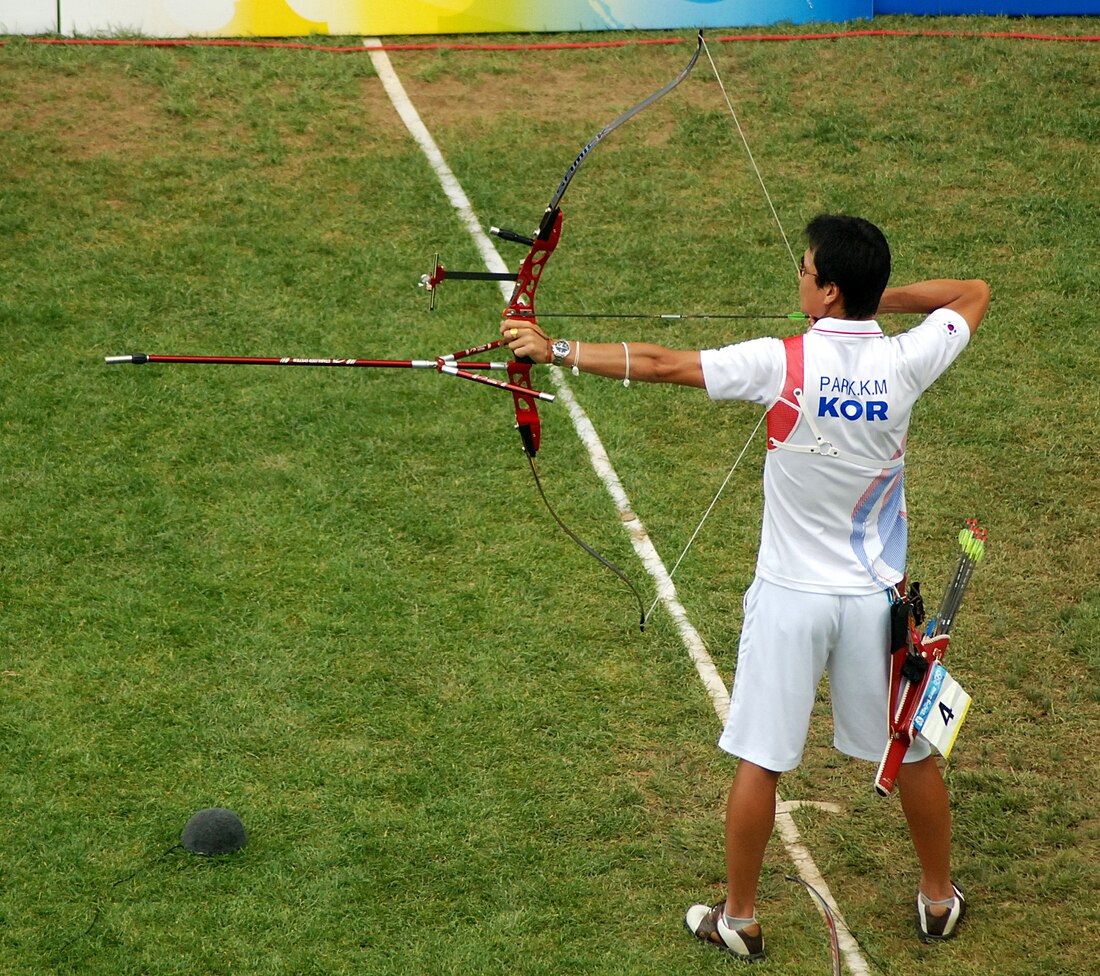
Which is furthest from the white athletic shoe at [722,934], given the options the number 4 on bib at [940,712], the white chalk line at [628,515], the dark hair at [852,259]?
the dark hair at [852,259]

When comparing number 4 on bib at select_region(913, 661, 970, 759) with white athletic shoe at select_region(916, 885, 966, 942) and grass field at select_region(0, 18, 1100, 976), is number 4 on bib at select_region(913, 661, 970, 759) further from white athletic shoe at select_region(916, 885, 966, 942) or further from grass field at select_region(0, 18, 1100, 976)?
grass field at select_region(0, 18, 1100, 976)

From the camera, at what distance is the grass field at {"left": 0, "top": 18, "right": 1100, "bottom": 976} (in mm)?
4488

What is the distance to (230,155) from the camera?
9180 millimetres

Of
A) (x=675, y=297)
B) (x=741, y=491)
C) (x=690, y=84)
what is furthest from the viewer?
(x=690, y=84)

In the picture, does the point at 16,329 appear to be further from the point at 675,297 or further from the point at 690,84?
the point at 690,84

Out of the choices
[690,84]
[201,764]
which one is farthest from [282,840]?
[690,84]

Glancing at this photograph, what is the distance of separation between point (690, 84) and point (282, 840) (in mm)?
6943

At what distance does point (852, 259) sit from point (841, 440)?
0.48 meters

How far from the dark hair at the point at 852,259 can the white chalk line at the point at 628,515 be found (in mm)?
1891

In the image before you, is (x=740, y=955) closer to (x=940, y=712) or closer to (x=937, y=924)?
(x=937, y=924)

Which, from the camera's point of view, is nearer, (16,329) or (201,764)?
(201,764)

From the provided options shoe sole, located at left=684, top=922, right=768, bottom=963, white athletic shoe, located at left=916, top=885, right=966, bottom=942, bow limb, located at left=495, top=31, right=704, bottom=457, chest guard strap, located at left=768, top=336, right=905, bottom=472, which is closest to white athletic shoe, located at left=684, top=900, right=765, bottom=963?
shoe sole, located at left=684, top=922, right=768, bottom=963

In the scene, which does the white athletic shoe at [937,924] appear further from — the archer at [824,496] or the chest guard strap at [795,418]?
the chest guard strap at [795,418]

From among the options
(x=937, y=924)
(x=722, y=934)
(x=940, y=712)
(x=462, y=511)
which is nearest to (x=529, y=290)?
(x=940, y=712)
